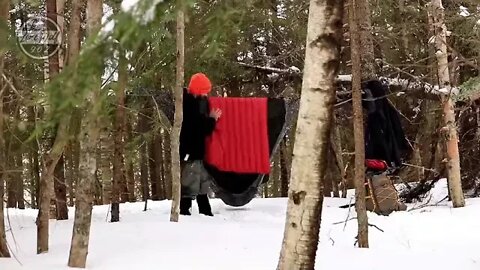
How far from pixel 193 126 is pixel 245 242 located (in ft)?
7.23

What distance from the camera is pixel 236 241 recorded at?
5.91m

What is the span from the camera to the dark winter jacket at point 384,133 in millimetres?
7508

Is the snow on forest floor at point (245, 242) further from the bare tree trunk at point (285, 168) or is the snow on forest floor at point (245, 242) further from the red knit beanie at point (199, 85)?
the bare tree trunk at point (285, 168)

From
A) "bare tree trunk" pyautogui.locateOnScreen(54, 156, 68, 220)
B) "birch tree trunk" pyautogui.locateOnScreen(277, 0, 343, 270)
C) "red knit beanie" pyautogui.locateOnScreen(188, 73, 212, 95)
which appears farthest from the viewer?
"red knit beanie" pyautogui.locateOnScreen(188, 73, 212, 95)

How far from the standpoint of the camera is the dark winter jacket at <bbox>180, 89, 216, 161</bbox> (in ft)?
25.0

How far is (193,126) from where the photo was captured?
771 cm

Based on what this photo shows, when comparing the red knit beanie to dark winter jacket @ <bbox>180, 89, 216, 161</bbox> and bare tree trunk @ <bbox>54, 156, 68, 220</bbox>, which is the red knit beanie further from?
bare tree trunk @ <bbox>54, 156, 68, 220</bbox>

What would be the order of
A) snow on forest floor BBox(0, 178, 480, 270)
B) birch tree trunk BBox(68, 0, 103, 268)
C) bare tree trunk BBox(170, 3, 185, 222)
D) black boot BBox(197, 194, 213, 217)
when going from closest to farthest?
birch tree trunk BBox(68, 0, 103, 268), snow on forest floor BBox(0, 178, 480, 270), bare tree trunk BBox(170, 3, 185, 222), black boot BBox(197, 194, 213, 217)

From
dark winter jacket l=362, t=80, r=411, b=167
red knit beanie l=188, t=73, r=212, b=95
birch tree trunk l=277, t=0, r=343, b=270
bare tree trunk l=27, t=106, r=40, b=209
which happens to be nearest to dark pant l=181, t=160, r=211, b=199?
red knit beanie l=188, t=73, r=212, b=95

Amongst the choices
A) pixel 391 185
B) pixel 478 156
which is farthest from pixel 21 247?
pixel 478 156

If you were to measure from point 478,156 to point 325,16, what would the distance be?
618 cm

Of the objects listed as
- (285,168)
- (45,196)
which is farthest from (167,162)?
(45,196)

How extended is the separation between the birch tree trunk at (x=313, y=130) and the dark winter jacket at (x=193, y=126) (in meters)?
4.17

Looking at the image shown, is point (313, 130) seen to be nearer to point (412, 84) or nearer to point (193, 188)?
point (193, 188)
